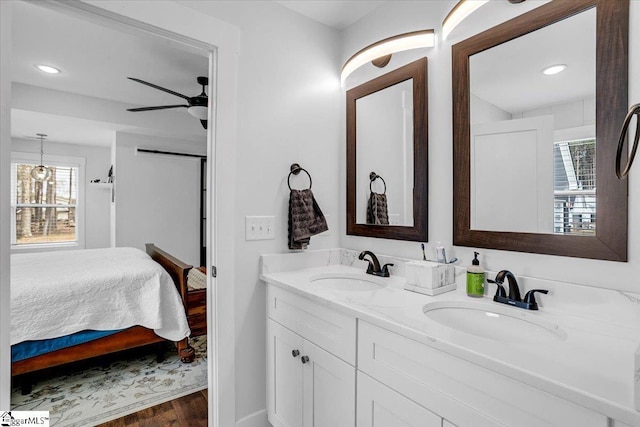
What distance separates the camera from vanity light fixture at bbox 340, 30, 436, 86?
153 centimetres

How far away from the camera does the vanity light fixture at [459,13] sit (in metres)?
1.26

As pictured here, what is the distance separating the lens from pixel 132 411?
195 cm

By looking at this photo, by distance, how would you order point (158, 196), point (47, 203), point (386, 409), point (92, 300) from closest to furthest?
point (386, 409) < point (92, 300) < point (158, 196) < point (47, 203)

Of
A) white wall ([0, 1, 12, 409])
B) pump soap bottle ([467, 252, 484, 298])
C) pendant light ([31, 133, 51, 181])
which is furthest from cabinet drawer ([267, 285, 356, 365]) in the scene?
pendant light ([31, 133, 51, 181])

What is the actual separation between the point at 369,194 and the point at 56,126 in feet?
13.7

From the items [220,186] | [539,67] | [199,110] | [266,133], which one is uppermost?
[199,110]

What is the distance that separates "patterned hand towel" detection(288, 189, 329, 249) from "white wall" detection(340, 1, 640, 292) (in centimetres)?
30

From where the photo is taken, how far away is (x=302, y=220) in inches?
70.6

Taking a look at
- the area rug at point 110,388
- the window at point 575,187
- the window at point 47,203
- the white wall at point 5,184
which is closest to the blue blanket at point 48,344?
the area rug at point 110,388

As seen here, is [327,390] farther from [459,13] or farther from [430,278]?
[459,13]

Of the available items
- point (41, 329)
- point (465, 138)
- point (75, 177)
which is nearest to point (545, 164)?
point (465, 138)

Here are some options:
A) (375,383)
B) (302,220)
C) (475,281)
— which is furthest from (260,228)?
(475,281)

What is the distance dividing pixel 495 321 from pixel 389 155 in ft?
3.18

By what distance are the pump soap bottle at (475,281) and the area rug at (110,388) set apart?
1.90 meters
